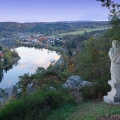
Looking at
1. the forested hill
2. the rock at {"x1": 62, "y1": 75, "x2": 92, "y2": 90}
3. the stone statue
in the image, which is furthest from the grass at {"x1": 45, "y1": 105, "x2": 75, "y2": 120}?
the forested hill

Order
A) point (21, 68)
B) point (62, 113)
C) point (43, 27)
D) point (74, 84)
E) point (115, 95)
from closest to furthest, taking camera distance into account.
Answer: point (62, 113), point (115, 95), point (74, 84), point (21, 68), point (43, 27)

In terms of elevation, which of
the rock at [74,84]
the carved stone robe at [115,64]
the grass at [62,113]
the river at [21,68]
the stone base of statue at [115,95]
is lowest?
the river at [21,68]

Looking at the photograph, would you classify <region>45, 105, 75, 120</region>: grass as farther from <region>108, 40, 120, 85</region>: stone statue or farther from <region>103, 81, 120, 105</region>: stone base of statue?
<region>108, 40, 120, 85</region>: stone statue

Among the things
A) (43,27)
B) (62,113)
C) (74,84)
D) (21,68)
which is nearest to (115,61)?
(62,113)

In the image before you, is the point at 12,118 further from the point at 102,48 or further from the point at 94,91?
the point at 102,48

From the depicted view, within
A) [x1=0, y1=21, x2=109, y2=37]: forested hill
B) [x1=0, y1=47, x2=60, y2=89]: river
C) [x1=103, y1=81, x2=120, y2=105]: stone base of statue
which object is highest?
[x1=0, y1=21, x2=109, y2=37]: forested hill

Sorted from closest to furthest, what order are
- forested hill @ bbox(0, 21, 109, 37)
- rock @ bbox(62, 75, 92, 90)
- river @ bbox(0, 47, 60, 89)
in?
rock @ bbox(62, 75, 92, 90) → river @ bbox(0, 47, 60, 89) → forested hill @ bbox(0, 21, 109, 37)

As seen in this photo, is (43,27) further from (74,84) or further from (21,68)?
(74,84)

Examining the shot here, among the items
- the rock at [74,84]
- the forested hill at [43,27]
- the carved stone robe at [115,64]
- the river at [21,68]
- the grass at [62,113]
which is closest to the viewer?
the grass at [62,113]

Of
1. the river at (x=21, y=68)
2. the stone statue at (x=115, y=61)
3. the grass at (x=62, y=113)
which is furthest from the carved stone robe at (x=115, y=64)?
the river at (x=21, y=68)

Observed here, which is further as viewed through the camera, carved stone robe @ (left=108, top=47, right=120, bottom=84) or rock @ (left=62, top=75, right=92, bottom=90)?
rock @ (left=62, top=75, right=92, bottom=90)

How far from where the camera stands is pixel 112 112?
4.07 meters

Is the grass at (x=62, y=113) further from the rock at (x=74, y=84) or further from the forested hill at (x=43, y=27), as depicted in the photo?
the forested hill at (x=43, y=27)

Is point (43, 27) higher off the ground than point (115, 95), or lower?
higher
